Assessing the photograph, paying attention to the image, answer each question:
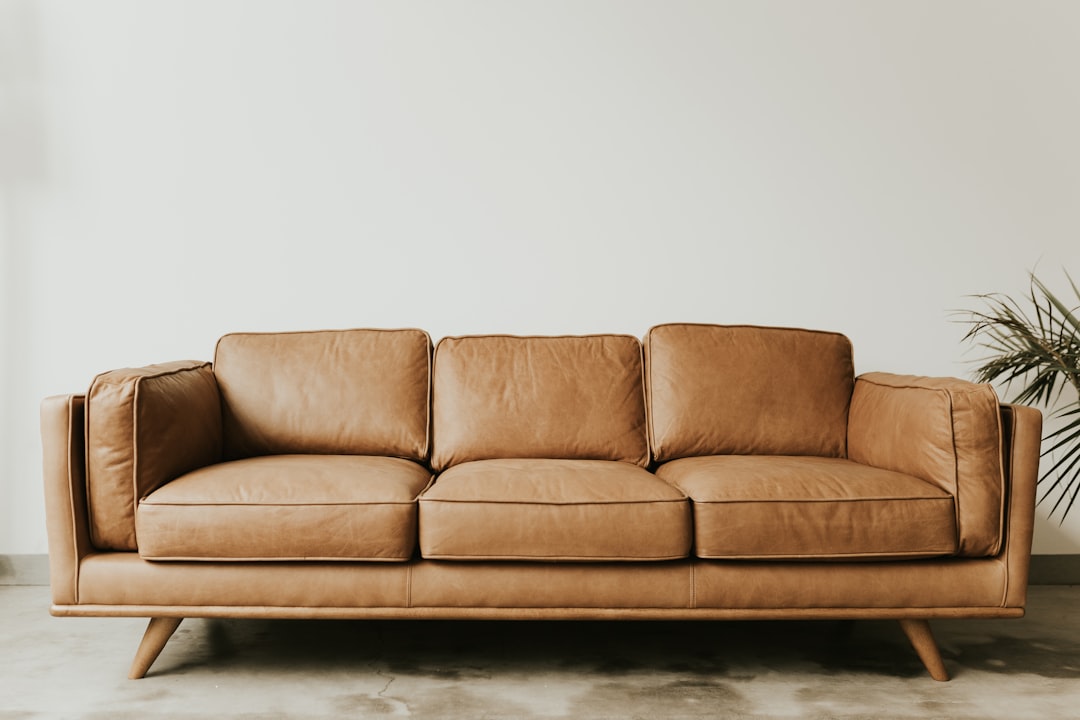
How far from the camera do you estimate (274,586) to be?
1922mm

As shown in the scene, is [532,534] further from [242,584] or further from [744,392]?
[744,392]

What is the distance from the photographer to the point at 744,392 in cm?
253

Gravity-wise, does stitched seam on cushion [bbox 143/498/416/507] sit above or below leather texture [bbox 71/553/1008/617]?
above

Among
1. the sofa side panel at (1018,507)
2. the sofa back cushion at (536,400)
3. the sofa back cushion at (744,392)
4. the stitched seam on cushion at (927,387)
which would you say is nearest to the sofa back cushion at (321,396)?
the sofa back cushion at (536,400)

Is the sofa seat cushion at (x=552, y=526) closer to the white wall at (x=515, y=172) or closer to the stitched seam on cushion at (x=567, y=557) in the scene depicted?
the stitched seam on cushion at (x=567, y=557)

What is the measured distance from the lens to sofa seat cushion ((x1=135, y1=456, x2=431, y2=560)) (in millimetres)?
1891

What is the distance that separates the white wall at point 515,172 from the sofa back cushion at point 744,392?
36 centimetres

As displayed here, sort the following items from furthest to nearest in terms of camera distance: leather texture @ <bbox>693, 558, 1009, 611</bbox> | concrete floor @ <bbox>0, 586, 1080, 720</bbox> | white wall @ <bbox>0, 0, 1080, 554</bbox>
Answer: white wall @ <bbox>0, 0, 1080, 554</bbox>
leather texture @ <bbox>693, 558, 1009, 611</bbox>
concrete floor @ <bbox>0, 586, 1080, 720</bbox>

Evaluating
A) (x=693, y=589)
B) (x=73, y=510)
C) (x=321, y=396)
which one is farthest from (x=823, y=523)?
(x=73, y=510)

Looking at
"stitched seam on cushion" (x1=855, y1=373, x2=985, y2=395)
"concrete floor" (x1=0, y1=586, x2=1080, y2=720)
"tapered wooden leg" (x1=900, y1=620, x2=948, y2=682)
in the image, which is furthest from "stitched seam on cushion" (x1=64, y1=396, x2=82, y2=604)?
"stitched seam on cushion" (x1=855, y1=373, x2=985, y2=395)

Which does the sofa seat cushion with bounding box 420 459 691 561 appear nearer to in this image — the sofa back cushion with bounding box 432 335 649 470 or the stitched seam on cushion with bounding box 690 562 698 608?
the stitched seam on cushion with bounding box 690 562 698 608

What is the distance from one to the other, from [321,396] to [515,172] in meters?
1.05

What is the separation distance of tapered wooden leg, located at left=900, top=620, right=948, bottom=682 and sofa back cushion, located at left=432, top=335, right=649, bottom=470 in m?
0.83

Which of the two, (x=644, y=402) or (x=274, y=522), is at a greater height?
(x=644, y=402)
